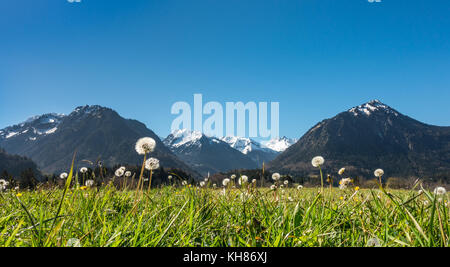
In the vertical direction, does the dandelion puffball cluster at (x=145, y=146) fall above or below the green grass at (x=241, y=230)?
above

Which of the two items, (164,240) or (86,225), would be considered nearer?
(164,240)

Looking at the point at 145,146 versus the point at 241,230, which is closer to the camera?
the point at 241,230

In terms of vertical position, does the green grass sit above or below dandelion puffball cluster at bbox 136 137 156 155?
below

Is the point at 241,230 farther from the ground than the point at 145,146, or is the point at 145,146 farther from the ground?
the point at 145,146

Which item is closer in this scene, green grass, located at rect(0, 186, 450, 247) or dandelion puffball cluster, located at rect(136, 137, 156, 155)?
green grass, located at rect(0, 186, 450, 247)

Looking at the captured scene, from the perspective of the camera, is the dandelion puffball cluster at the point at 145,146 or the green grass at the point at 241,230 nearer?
the green grass at the point at 241,230
